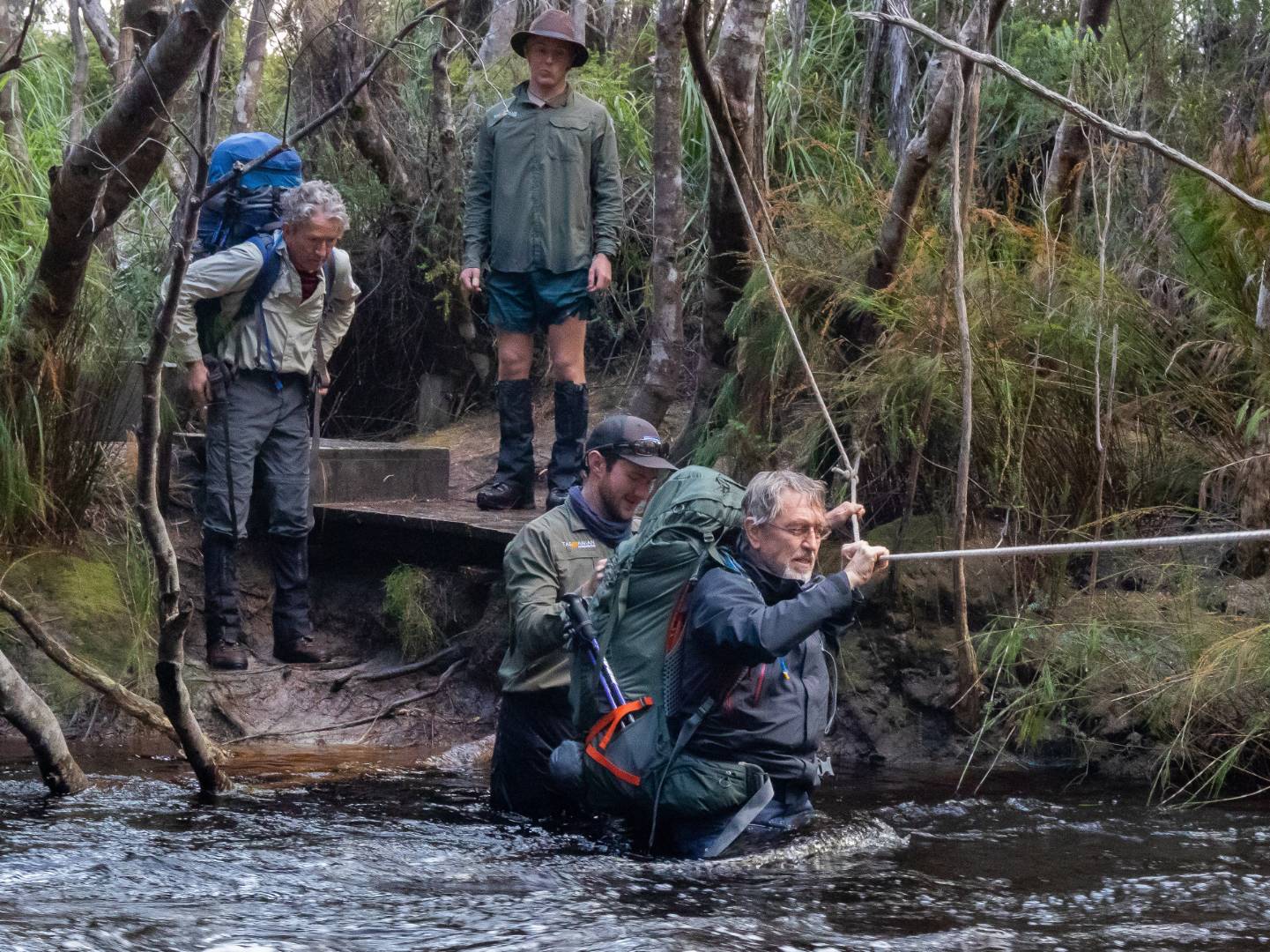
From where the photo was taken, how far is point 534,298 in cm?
724

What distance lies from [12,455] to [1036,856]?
4.33m

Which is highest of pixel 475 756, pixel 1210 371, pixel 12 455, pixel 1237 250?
pixel 1237 250

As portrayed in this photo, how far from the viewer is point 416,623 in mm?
7289

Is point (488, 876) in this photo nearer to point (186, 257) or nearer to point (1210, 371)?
point (186, 257)

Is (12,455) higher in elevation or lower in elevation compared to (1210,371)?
lower

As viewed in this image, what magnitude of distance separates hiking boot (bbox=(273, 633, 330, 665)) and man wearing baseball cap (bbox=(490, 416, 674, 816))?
6.60ft

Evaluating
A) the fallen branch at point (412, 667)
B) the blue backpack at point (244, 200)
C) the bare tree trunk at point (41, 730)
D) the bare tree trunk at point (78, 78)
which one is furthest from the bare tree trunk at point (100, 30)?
the bare tree trunk at point (41, 730)

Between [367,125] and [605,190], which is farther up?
[367,125]

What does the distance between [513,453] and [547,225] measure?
1.10 meters

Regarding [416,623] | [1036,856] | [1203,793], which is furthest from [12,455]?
[1203,793]

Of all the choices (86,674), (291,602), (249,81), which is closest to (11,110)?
(249,81)

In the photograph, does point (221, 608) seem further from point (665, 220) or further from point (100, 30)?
point (100, 30)

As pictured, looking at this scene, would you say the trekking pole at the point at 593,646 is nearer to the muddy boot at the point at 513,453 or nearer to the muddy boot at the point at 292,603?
the muddy boot at the point at 292,603

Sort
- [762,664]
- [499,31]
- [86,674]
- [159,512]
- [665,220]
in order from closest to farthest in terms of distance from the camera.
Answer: [762,664] → [159,512] → [86,674] → [665,220] → [499,31]
